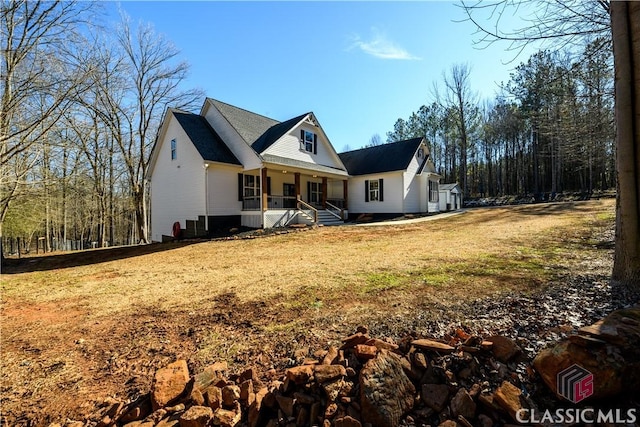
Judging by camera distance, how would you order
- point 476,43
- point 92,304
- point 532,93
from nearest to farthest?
point 476,43 < point 92,304 < point 532,93

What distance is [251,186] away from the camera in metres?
15.7

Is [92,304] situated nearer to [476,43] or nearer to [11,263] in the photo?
[476,43]

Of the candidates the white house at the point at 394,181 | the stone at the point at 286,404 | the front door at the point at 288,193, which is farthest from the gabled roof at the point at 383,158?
the stone at the point at 286,404

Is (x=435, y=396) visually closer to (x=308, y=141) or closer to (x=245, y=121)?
(x=308, y=141)

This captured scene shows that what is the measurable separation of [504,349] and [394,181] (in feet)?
58.3

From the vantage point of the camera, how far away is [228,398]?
198cm

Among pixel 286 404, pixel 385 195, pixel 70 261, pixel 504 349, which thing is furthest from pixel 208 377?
pixel 385 195

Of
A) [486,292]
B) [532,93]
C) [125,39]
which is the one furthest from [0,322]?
[532,93]

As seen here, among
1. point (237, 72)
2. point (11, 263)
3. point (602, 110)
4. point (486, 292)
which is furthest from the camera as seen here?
point (237, 72)

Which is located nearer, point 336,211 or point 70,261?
point 70,261

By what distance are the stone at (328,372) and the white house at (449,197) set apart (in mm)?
23535

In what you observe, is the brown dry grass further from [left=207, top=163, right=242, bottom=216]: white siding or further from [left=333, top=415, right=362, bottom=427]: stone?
[left=207, top=163, right=242, bottom=216]: white siding

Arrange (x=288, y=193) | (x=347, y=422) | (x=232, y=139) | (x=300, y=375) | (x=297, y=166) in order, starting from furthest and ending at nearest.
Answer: (x=288, y=193)
(x=232, y=139)
(x=297, y=166)
(x=300, y=375)
(x=347, y=422)

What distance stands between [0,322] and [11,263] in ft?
39.0
